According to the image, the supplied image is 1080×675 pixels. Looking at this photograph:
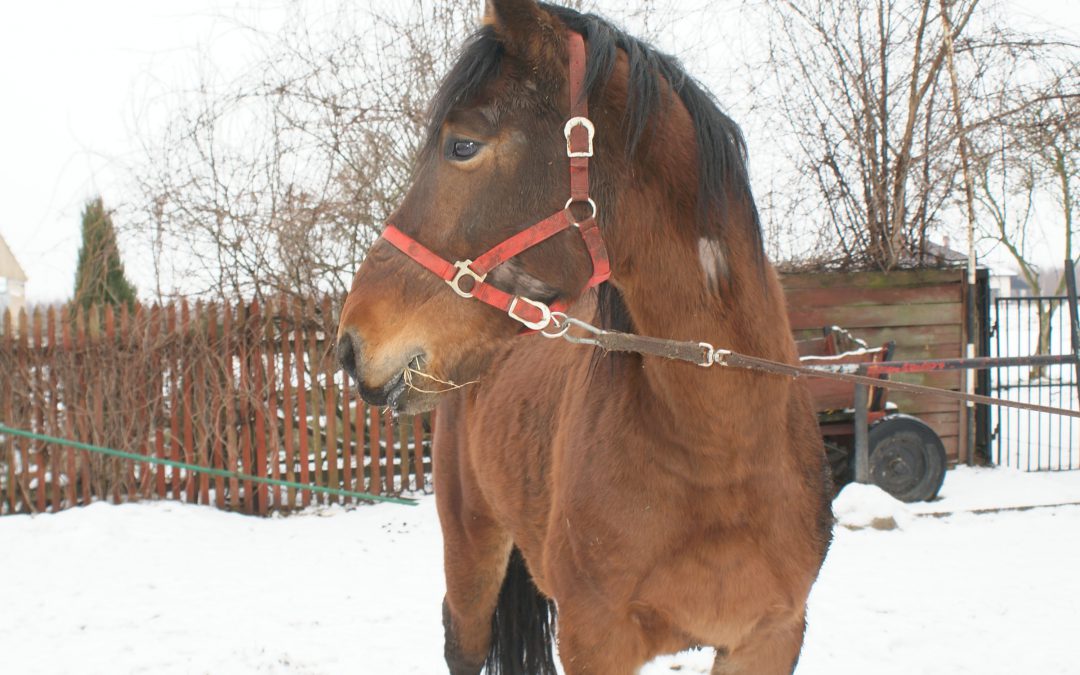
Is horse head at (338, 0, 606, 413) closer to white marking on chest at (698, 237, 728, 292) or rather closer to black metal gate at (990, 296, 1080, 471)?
white marking on chest at (698, 237, 728, 292)

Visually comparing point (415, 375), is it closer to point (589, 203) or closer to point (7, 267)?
point (589, 203)

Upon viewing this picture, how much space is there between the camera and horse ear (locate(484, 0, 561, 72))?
160 cm

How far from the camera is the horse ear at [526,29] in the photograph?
5.26 feet

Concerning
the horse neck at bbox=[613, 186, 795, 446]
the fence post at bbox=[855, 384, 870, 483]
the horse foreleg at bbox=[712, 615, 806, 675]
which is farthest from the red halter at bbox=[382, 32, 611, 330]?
the fence post at bbox=[855, 384, 870, 483]

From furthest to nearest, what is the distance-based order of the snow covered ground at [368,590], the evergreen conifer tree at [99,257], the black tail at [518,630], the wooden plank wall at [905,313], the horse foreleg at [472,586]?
the evergreen conifer tree at [99,257] < the wooden plank wall at [905,313] < the snow covered ground at [368,590] < the black tail at [518,630] < the horse foreleg at [472,586]

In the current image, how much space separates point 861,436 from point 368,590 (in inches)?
162

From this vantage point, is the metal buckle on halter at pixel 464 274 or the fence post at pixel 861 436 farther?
the fence post at pixel 861 436

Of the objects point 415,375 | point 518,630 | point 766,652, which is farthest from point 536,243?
point 518,630

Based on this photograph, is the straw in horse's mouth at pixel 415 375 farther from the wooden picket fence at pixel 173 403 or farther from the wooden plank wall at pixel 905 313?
the wooden plank wall at pixel 905 313

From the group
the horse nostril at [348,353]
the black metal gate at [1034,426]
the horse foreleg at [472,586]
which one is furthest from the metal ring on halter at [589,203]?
the black metal gate at [1034,426]

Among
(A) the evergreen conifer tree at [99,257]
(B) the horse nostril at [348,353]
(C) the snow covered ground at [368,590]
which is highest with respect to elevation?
(A) the evergreen conifer tree at [99,257]

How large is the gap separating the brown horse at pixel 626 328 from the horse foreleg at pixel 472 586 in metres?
0.89

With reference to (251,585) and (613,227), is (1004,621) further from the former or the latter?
(251,585)

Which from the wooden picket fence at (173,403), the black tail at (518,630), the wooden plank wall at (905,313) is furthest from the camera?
the wooden plank wall at (905,313)
